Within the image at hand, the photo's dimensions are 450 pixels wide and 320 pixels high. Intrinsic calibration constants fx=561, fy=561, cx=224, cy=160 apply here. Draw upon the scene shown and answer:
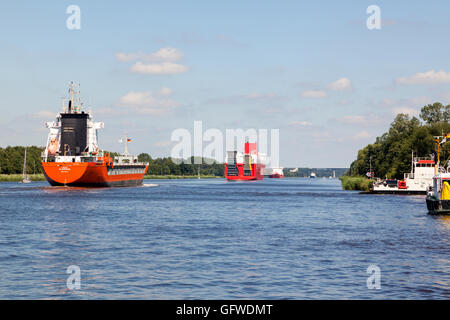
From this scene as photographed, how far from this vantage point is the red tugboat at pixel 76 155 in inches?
4934

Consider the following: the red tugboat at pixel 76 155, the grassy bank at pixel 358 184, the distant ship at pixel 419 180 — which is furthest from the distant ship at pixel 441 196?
the red tugboat at pixel 76 155

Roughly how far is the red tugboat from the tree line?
73.7m

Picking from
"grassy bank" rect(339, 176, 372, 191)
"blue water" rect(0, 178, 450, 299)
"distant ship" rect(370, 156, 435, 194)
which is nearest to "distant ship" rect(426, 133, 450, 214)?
"blue water" rect(0, 178, 450, 299)

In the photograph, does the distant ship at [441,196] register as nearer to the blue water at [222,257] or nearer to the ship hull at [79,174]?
the blue water at [222,257]

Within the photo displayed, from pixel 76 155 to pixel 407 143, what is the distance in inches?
3269

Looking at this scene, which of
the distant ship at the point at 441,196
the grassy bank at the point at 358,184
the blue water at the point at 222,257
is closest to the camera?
the blue water at the point at 222,257

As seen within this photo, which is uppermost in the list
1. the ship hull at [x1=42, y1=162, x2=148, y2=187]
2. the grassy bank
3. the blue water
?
the ship hull at [x1=42, y1=162, x2=148, y2=187]

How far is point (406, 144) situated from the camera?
14238 cm

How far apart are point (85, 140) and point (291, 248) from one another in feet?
360

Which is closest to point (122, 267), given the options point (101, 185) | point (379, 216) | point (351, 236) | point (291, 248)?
point (291, 248)

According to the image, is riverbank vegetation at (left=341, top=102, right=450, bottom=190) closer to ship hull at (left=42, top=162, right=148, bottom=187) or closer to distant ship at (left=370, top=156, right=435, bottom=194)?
distant ship at (left=370, top=156, right=435, bottom=194)

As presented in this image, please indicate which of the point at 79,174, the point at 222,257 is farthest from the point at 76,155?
the point at 222,257

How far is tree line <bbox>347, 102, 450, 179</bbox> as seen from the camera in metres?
141

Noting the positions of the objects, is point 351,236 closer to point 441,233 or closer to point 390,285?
point 441,233
